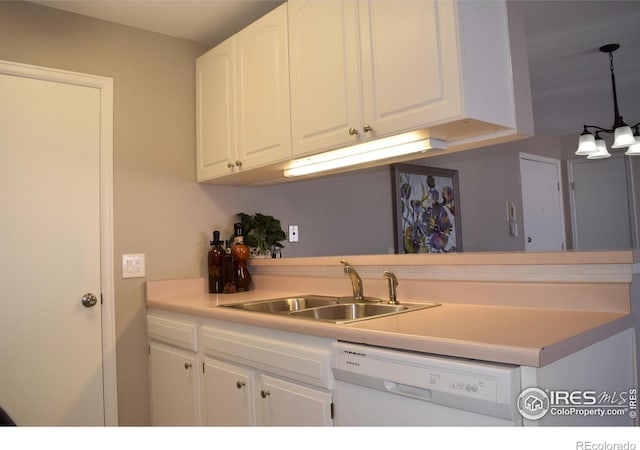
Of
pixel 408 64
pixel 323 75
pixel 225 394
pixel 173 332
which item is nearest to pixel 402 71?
pixel 408 64

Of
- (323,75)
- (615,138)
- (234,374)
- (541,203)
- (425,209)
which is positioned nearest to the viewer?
(234,374)

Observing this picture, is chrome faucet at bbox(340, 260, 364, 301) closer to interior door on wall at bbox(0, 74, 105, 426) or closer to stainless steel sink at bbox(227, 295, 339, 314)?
stainless steel sink at bbox(227, 295, 339, 314)

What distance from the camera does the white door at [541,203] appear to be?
5402 millimetres

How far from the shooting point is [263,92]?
2.29 meters

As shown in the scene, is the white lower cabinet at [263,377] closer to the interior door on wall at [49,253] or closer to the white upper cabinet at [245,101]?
the interior door on wall at [49,253]

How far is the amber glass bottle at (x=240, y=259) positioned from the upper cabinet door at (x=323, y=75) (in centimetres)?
76

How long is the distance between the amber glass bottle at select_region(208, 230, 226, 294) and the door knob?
1.89 feet

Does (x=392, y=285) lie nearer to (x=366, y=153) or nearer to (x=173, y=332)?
(x=366, y=153)

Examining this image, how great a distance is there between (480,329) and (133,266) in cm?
181

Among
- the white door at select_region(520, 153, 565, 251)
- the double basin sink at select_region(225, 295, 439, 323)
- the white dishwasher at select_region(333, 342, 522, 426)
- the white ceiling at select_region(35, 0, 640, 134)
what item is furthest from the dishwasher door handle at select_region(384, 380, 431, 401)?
the white door at select_region(520, 153, 565, 251)

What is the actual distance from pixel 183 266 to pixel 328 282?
2.74 ft

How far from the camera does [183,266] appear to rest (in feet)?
8.74

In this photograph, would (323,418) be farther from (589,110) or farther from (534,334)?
(589,110)

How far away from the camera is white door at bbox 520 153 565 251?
213 inches
